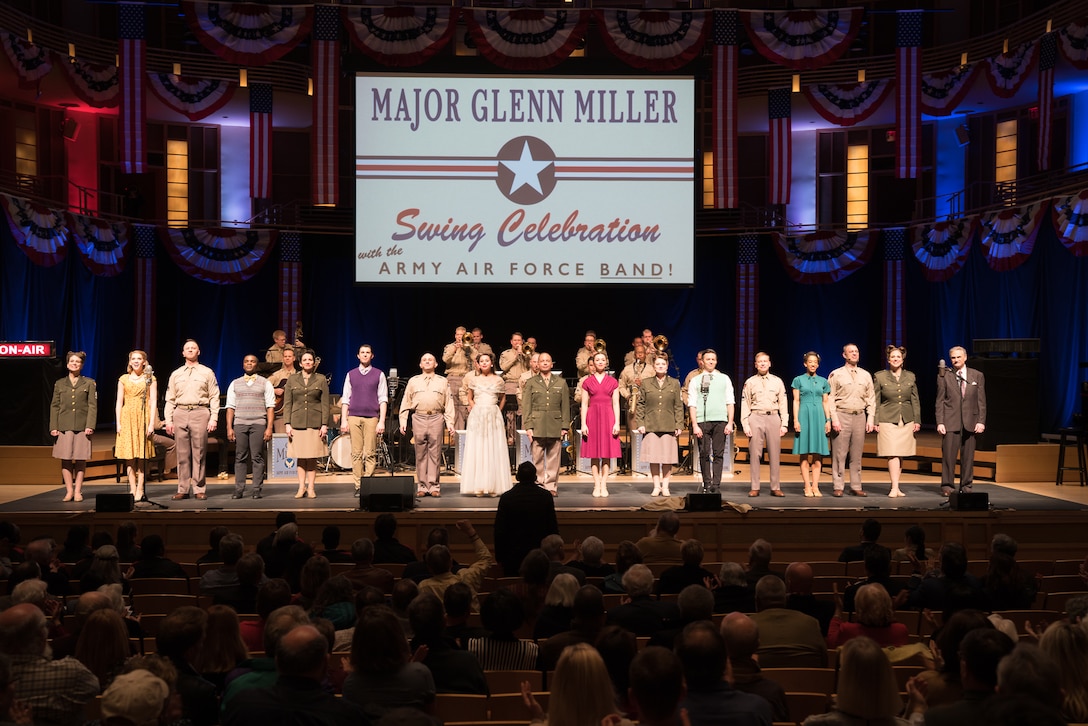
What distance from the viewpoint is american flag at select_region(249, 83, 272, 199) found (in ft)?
57.4

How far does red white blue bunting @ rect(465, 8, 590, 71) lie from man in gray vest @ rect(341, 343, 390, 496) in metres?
4.21

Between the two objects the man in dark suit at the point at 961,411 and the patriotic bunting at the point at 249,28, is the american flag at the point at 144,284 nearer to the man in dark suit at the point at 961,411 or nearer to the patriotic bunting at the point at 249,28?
Result: the patriotic bunting at the point at 249,28

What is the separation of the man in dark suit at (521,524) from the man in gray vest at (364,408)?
3765 millimetres

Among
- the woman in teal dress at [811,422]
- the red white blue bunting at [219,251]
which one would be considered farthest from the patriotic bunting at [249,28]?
the woman in teal dress at [811,422]

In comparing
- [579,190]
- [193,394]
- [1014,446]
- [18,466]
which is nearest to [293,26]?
[579,190]

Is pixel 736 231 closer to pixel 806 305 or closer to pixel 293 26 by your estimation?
pixel 806 305

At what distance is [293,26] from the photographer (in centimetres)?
1299

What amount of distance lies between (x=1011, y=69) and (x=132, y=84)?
12.0 meters

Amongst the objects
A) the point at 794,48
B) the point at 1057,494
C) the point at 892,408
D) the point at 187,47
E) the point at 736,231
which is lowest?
the point at 1057,494

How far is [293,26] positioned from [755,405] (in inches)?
277

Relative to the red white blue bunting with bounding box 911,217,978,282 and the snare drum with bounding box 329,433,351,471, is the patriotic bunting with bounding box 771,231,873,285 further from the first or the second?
the snare drum with bounding box 329,433,351,471

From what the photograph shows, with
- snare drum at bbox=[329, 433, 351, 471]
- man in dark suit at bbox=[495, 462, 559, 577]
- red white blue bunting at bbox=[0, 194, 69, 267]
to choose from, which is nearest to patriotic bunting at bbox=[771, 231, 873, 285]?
snare drum at bbox=[329, 433, 351, 471]

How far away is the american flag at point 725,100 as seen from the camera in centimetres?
1344

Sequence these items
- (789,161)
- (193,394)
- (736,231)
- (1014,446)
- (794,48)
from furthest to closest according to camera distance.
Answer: (736,231) < (789,161) < (794,48) < (1014,446) < (193,394)
